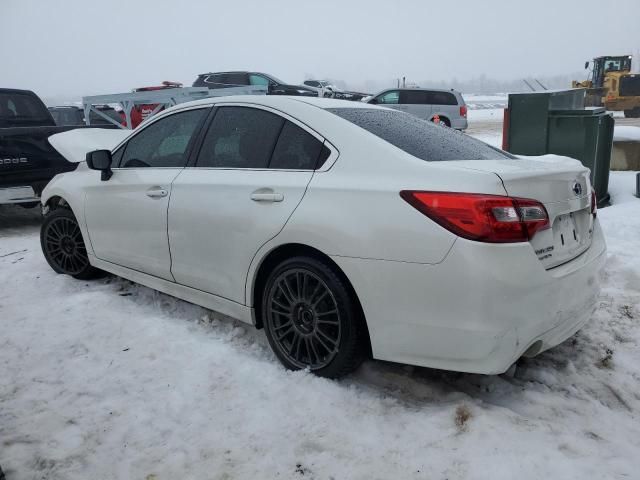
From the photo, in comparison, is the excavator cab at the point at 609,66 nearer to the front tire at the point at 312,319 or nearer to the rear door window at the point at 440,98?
the rear door window at the point at 440,98

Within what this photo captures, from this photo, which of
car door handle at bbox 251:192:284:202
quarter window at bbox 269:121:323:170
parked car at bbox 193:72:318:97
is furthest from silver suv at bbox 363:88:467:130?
car door handle at bbox 251:192:284:202

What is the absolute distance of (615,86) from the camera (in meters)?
25.7

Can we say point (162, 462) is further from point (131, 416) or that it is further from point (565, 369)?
point (565, 369)

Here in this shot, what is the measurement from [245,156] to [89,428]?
1.69m

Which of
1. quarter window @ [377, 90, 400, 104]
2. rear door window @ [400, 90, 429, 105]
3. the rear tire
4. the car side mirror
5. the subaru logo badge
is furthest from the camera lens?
the rear tire

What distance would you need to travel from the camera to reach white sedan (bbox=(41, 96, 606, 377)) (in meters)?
2.26

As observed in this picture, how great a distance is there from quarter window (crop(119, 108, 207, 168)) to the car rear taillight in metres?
1.91

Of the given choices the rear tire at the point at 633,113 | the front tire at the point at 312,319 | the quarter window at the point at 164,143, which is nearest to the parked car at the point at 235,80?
the quarter window at the point at 164,143

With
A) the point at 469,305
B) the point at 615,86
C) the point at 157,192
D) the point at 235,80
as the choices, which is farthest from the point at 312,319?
the point at 615,86

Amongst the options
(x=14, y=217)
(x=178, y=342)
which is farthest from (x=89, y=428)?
(x=14, y=217)

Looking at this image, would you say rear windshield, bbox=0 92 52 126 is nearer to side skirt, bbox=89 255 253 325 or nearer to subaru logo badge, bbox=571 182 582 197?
side skirt, bbox=89 255 253 325

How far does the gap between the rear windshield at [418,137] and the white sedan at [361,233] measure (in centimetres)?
2

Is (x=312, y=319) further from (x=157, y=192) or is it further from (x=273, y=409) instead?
(x=157, y=192)

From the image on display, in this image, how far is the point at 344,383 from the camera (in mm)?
2814
